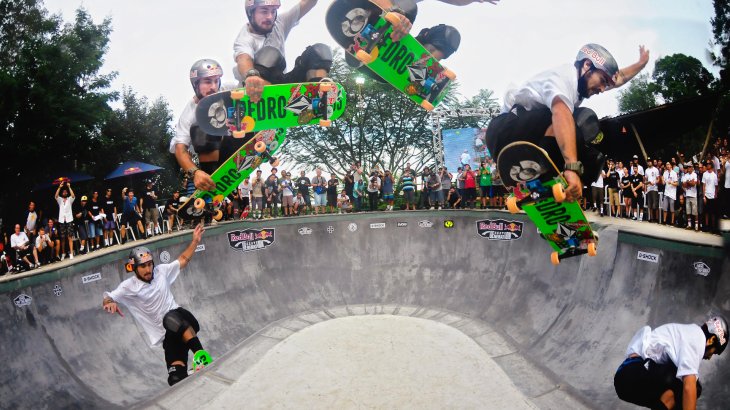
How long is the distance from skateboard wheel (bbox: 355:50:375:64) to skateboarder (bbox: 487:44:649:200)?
6.60 ft

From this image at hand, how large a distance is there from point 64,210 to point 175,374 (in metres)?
4.31

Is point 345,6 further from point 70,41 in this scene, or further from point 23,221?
point 23,221

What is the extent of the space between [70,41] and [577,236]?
32.6ft

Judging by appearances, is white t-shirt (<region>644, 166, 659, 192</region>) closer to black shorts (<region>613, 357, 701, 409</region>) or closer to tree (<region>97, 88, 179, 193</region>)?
black shorts (<region>613, 357, 701, 409</region>)

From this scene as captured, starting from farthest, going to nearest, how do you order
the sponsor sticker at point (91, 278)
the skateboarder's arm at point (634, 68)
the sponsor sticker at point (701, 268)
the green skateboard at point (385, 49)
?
the sponsor sticker at point (91, 278)
the green skateboard at point (385, 49)
the sponsor sticker at point (701, 268)
the skateboarder's arm at point (634, 68)

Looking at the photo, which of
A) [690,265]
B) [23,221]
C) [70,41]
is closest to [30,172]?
[23,221]

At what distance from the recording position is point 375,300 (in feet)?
38.8

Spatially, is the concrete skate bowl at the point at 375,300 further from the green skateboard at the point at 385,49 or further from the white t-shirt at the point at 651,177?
the green skateboard at the point at 385,49

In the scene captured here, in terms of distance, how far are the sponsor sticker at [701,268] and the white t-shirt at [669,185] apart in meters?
2.42

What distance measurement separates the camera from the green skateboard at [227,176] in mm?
7719

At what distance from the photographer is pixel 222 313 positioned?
9.77m

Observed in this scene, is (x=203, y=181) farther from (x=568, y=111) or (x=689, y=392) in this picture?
(x=689, y=392)

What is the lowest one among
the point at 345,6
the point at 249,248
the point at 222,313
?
the point at 222,313

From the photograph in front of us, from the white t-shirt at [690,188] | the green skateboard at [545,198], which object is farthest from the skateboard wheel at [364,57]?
the white t-shirt at [690,188]
